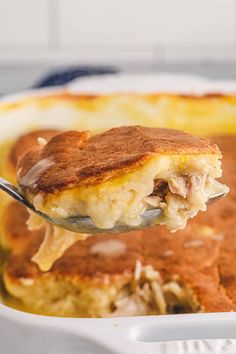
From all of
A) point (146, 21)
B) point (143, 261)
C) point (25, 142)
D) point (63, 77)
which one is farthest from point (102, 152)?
point (146, 21)

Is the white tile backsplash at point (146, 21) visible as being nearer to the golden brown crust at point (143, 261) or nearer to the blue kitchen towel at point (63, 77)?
the blue kitchen towel at point (63, 77)

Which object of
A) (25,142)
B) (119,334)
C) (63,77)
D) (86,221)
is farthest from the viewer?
(63,77)

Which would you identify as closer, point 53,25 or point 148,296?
point 148,296

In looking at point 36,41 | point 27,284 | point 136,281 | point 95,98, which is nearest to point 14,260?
point 27,284

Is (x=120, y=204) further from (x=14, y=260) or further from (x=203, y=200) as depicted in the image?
(x=14, y=260)

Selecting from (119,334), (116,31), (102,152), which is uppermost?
(102,152)

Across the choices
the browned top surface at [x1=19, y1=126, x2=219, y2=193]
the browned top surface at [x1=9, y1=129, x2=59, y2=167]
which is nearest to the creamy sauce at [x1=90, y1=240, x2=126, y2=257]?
the browned top surface at [x1=19, y1=126, x2=219, y2=193]

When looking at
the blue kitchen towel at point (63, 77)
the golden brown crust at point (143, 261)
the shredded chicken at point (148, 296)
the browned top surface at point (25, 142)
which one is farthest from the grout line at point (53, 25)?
the shredded chicken at point (148, 296)

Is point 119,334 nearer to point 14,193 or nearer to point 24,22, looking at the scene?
point 14,193
